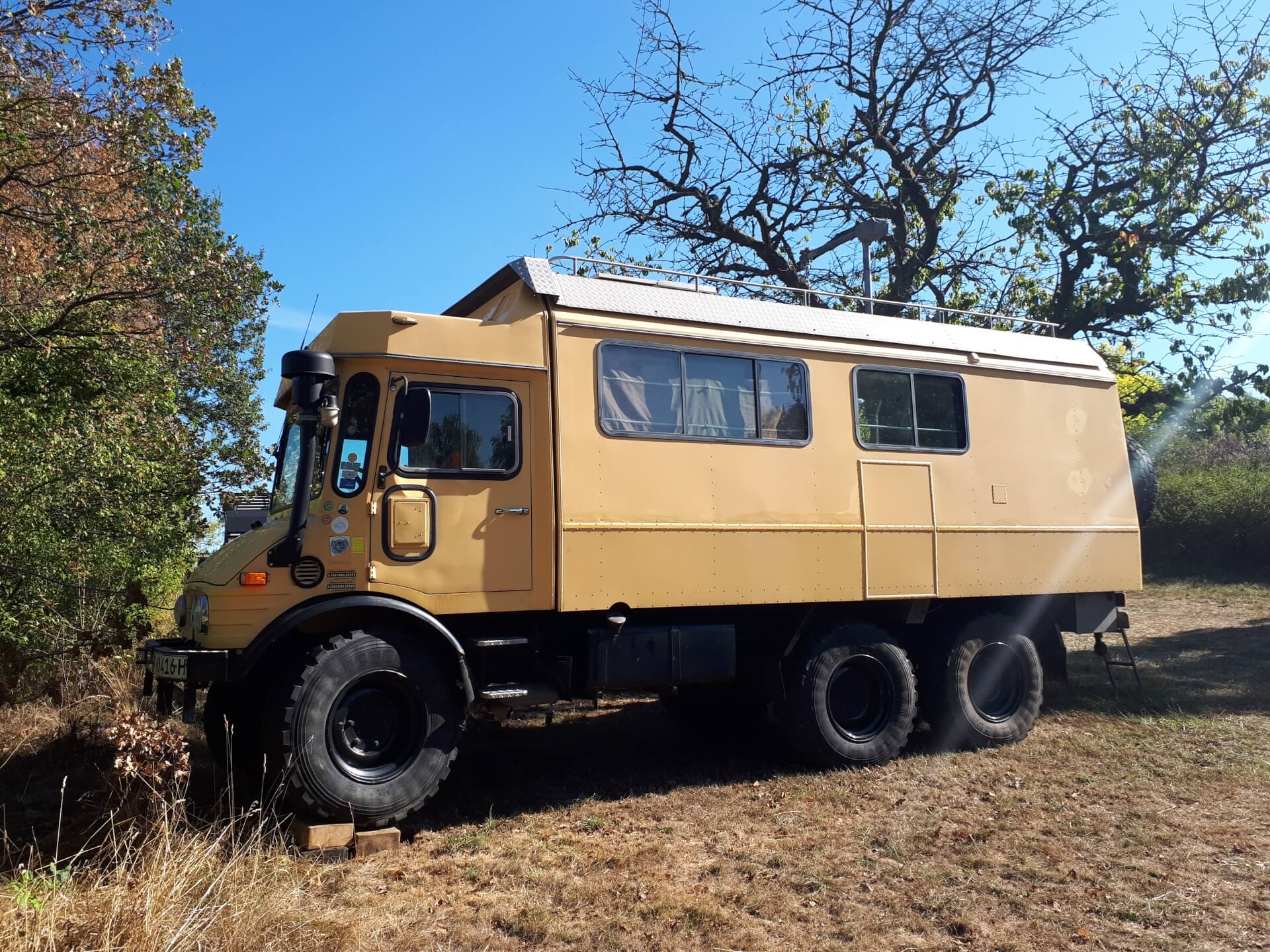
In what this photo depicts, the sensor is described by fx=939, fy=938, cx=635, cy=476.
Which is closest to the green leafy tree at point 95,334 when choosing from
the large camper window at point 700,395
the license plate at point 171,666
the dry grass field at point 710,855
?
the dry grass field at point 710,855

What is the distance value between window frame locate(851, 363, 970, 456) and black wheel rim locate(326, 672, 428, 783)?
407cm

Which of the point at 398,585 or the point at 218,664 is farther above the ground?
the point at 398,585

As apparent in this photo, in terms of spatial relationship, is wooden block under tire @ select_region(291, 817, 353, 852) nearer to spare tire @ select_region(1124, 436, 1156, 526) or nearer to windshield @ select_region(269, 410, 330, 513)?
windshield @ select_region(269, 410, 330, 513)

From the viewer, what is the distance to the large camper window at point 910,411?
7.73m

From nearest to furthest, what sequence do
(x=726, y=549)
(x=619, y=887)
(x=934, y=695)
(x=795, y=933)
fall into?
(x=795, y=933) → (x=619, y=887) → (x=726, y=549) → (x=934, y=695)

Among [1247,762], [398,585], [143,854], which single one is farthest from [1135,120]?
[143,854]

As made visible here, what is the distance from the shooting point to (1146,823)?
5855 mm

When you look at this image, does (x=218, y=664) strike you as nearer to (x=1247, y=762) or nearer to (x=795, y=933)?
(x=795, y=933)

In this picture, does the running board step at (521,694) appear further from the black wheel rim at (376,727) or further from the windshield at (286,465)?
the windshield at (286,465)

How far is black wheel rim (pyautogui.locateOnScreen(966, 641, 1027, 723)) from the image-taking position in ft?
26.9

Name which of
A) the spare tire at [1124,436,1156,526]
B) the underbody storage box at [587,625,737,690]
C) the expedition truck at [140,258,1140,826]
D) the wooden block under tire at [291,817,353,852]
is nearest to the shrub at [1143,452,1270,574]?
the spare tire at [1124,436,1156,526]

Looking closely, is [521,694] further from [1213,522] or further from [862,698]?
[1213,522]

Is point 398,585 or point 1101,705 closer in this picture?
point 398,585

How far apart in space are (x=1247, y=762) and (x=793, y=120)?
11632mm
